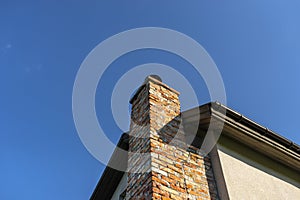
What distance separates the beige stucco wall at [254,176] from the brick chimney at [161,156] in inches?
11.9

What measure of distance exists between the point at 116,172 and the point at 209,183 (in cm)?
254

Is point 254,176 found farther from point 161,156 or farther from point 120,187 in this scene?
point 120,187

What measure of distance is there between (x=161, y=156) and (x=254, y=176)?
5.73 feet

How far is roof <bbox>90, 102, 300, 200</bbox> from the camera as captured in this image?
5.13 meters

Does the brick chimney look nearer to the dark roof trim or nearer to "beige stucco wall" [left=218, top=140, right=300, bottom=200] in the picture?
"beige stucco wall" [left=218, top=140, right=300, bottom=200]

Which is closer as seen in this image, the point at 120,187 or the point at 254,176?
the point at 254,176

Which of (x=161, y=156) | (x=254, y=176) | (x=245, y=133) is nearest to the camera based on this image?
(x=161, y=156)

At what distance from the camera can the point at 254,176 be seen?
492 centimetres

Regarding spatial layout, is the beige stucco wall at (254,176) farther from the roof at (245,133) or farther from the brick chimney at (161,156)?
the brick chimney at (161,156)

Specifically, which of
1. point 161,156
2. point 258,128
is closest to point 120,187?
point 161,156

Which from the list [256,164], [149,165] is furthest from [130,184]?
[256,164]

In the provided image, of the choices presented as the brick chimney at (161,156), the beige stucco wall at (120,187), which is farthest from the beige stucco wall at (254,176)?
the beige stucco wall at (120,187)

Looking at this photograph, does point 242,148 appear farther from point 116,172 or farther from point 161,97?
point 116,172

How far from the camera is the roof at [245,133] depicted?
5132 millimetres
